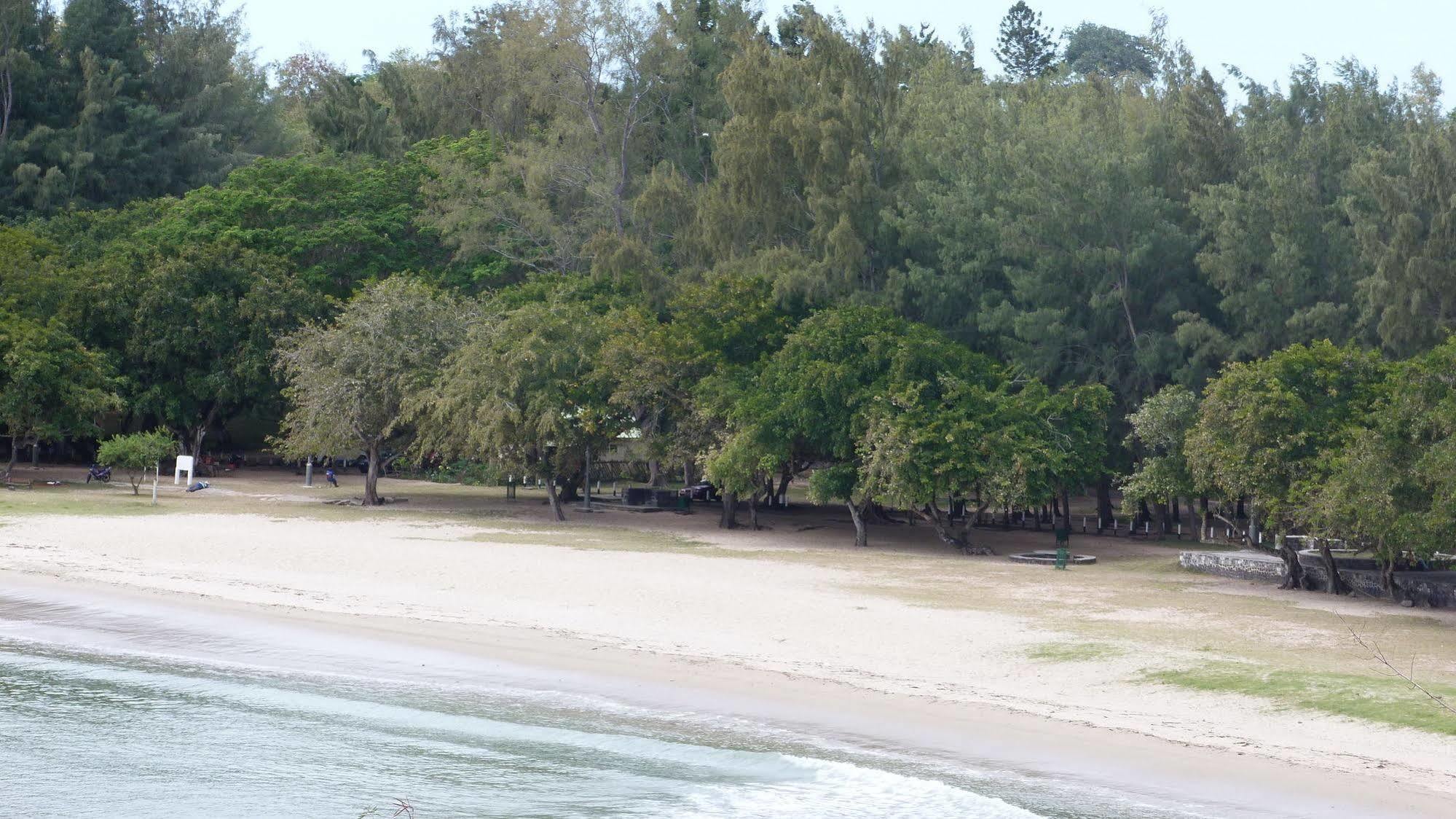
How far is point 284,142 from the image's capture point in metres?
82.9

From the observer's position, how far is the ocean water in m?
15.0

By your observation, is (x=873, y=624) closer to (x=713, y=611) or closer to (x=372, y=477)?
(x=713, y=611)

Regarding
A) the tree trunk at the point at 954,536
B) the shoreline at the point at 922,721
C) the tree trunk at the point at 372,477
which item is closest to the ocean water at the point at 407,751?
the shoreline at the point at 922,721

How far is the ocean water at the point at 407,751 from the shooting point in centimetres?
1497

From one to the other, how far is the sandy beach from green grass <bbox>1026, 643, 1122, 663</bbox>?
0.18ft

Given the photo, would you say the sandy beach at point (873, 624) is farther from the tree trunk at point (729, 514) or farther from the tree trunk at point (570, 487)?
the tree trunk at point (570, 487)

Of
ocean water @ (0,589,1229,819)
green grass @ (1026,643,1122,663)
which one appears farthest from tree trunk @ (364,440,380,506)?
green grass @ (1026,643,1122,663)

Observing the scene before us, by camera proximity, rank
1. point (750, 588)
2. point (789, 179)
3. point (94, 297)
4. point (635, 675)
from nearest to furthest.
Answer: point (635, 675) < point (750, 588) < point (789, 179) < point (94, 297)

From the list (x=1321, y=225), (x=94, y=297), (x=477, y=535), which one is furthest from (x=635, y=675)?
(x=94, y=297)

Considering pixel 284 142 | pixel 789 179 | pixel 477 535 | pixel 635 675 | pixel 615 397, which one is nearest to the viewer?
pixel 635 675

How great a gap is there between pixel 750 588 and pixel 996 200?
68.2ft

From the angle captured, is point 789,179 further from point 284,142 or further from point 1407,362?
point 284,142

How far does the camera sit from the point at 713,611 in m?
24.7

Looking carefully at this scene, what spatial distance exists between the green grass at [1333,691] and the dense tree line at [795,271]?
1206cm
